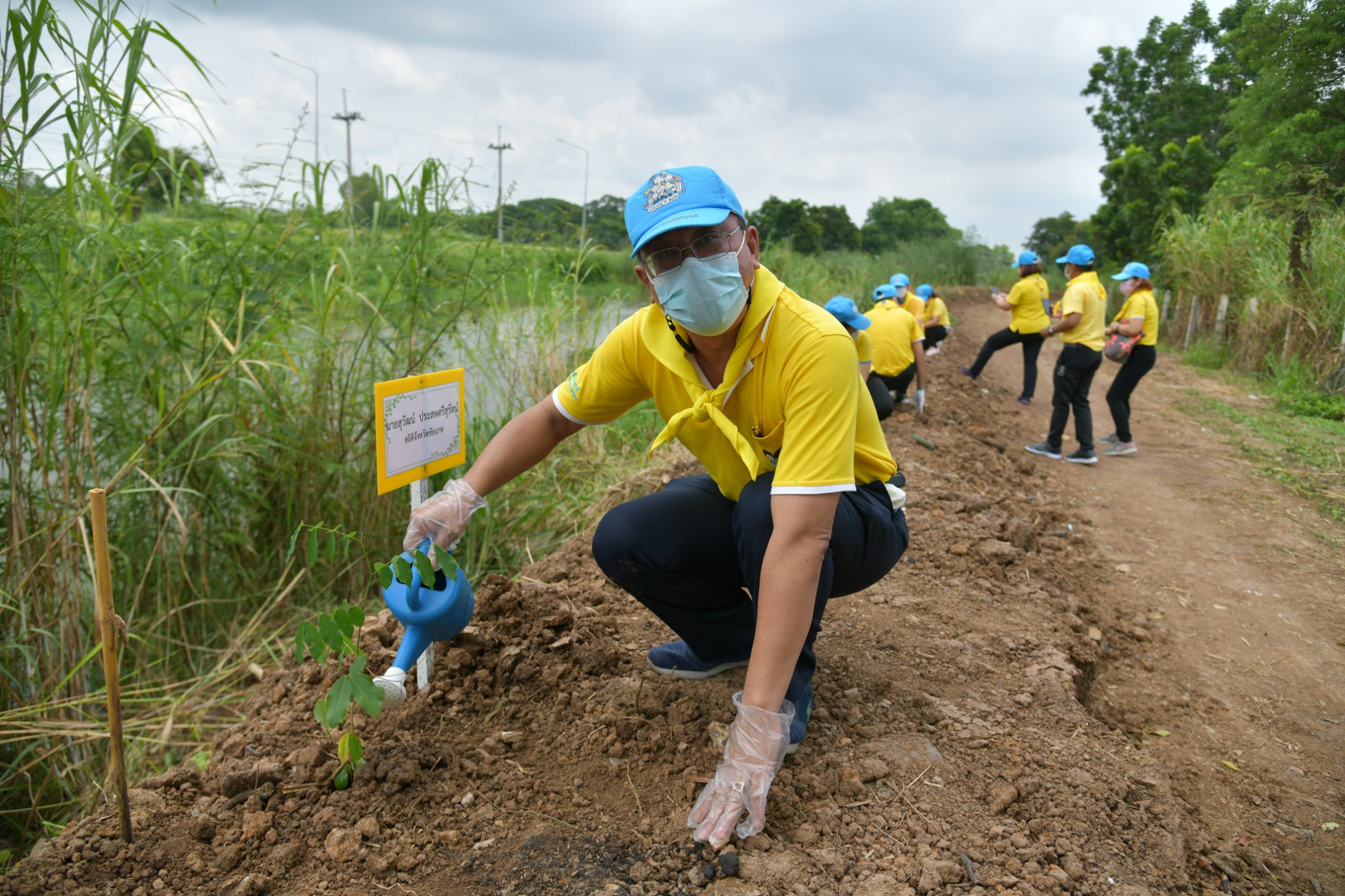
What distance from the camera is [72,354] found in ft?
8.07

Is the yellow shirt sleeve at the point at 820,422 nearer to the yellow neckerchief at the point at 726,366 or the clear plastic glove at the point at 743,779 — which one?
the yellow neckerchief at the point at 726,366

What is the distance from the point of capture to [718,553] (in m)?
2.09

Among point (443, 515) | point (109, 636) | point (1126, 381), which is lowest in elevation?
point (109, 636)

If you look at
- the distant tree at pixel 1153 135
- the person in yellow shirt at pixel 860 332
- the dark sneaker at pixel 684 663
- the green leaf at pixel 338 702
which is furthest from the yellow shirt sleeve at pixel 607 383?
the distant tree at pixel 1153 135

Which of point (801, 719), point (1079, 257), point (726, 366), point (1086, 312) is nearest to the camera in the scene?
point (726, 366)

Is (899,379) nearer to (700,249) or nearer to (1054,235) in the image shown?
(700,249)

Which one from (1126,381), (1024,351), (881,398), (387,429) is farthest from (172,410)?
(1024,351)

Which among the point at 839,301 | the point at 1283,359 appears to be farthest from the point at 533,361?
the point at 1283,359

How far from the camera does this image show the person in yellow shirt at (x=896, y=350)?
6320mm

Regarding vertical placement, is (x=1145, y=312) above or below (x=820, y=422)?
above

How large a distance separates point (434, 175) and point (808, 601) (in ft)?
7.53

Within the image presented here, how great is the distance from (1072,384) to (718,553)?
5081 mm

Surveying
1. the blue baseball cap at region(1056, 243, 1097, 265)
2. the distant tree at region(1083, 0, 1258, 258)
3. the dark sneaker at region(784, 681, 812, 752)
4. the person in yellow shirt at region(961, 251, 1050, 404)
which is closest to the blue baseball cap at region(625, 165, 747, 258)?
the dark sneaker at region(784, 681, 812, 752)

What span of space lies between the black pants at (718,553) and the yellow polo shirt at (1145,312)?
16.6 ft
